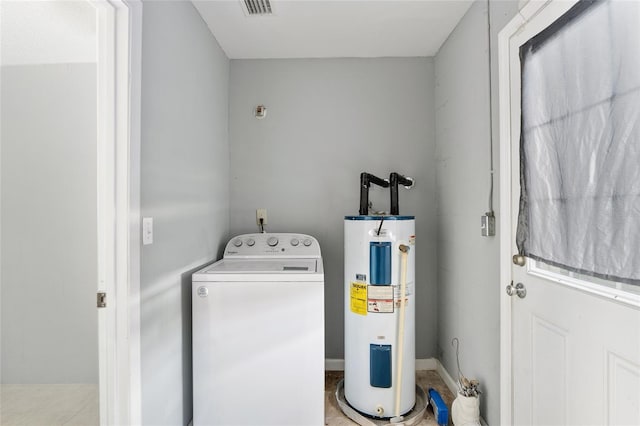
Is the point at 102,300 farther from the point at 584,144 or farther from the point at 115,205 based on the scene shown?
the point at 584,144

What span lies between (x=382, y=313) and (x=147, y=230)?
1.30 meters

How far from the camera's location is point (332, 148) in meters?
2.36

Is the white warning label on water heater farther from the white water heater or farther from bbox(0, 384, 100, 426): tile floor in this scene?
bbox(0, 384, 100, 426): tile floor

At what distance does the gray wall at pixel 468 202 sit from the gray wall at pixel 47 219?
6.22 feet

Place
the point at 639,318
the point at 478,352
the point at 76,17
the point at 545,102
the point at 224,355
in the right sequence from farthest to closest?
1. the point at 478,352
2. the point at 224,355
3. the point at 76,17
4. the point at 545,102
5. the point at 639,318

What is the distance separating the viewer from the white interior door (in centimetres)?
87

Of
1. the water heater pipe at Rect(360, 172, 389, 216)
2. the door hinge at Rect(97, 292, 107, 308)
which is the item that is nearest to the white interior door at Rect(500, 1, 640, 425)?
the water heater pipe at Rect(360, 172, 389, 216)

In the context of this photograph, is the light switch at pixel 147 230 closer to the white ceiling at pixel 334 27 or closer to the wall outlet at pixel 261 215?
the wall outlet at pixel 261 215

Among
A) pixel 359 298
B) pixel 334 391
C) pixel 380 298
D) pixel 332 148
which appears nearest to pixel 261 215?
pixel 332 148

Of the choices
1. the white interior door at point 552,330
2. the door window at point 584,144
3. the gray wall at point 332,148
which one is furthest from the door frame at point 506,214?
the gray wall at point 332,148

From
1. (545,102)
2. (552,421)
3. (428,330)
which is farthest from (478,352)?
(545,102)

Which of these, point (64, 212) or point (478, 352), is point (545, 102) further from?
point (64, 212)

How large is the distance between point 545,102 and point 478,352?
51.7 inches

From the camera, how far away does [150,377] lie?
4.25ft
